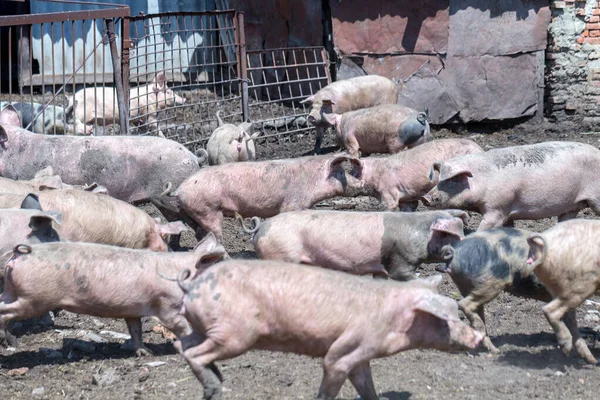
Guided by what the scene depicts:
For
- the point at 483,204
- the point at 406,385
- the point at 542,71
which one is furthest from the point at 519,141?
the point at 406,385

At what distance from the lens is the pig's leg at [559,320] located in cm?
524

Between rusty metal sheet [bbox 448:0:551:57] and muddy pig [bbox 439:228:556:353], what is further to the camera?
rusty metal sheet [bbox 448:0:551:57]

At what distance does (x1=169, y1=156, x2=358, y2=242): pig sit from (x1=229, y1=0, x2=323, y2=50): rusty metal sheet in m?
6.03

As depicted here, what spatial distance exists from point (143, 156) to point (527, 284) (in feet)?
12.8

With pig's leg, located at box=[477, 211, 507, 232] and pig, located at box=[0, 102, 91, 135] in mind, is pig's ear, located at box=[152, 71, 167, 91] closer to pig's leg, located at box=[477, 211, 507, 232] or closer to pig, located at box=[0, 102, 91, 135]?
pig, located at box=[0, 102, 91, 135]

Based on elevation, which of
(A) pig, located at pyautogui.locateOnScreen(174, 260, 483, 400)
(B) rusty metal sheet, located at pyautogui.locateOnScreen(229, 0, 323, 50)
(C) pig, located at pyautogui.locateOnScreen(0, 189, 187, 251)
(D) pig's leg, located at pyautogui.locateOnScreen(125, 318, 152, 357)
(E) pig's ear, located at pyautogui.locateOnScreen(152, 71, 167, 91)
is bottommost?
(D) pig's leg, located at pyautogui.locateOnScreen(125, 318, 152, 357)

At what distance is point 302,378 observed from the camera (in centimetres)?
510

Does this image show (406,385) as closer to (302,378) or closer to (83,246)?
(302,378)

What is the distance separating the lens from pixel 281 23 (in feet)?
45.6

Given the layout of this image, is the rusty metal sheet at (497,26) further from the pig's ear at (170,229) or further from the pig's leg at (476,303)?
the pig's leg at (476,303)

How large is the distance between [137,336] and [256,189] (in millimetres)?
2082

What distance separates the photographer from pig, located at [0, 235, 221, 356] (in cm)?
512

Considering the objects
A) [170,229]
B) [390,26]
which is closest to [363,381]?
[170,229]

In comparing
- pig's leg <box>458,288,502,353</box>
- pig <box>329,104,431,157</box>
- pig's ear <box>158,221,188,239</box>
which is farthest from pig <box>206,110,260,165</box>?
pig's leg <box>458,288,502,353</box>
